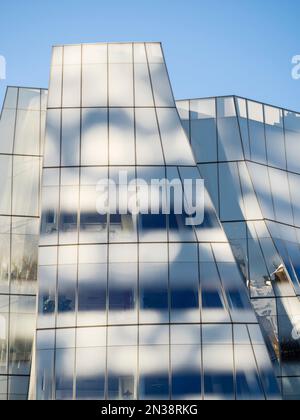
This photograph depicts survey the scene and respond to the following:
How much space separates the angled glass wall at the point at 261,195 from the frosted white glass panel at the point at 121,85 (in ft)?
10.0

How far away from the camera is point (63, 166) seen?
113 feet

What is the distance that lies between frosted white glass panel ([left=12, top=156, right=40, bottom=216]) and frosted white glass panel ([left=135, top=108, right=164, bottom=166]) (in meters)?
5.09

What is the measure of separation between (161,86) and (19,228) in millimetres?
8961

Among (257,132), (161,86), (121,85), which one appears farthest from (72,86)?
(257,132)

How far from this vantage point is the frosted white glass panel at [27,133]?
37.0 metres

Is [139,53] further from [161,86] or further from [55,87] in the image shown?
[55,87]

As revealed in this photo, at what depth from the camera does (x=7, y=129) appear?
37250 millimetres

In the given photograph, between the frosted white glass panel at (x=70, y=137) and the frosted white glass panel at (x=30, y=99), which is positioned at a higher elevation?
the frosted white glass panel at (x=30, y=99)

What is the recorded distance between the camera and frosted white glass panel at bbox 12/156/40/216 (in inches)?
1414

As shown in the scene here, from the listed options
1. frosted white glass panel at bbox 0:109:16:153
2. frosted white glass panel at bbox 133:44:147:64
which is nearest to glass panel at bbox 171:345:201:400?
frosted white glass panel at bbox 0:109:16:153

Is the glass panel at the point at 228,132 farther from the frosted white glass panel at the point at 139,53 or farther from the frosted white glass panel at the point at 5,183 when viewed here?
the frosted white glass panel at the point at 5,183

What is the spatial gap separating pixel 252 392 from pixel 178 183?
914 centimetres

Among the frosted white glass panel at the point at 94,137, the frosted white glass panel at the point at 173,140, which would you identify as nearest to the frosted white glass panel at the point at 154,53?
the frosted white glass panel at the point at 173,140

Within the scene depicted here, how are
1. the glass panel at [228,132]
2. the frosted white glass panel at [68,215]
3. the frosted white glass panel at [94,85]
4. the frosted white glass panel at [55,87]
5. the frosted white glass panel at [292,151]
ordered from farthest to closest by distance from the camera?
the frosted white glass panel at [292,151], the glass panel at [228,132], the frosted white glass panel at [55,87], the frosted white glass panel at [94,85], the frosted white glass panel at [68,215]
